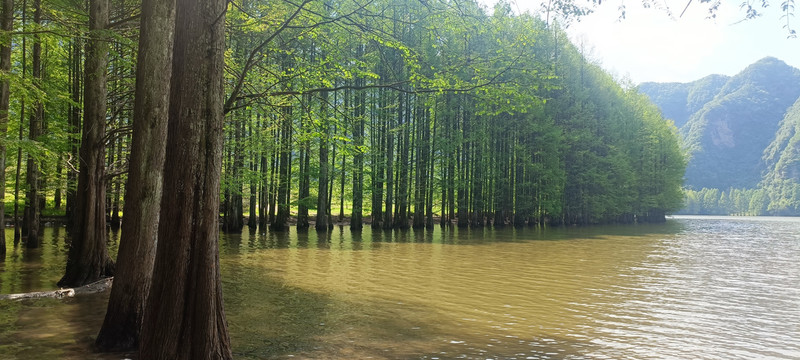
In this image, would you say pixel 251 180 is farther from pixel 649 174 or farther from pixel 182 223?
pixel 649 174

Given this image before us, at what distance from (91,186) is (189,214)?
619 centimetres

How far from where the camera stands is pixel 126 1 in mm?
11766

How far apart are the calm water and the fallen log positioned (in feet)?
0.92

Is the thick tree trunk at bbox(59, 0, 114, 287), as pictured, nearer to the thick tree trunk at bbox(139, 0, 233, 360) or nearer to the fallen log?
the fallen log

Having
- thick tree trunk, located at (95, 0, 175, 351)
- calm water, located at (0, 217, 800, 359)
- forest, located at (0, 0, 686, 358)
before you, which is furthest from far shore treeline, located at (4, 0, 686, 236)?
calm water, located at (0, 217, 800, 359)

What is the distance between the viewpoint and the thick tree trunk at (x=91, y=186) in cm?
923

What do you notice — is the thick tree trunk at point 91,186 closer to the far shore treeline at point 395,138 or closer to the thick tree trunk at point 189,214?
the far shore treeline at point 395,138

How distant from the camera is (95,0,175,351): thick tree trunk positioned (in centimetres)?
584

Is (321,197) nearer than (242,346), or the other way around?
(242,346)

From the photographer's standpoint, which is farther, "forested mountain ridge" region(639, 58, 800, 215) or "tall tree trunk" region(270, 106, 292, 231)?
"forested mountain ridge" region(639, 58, 800, 215)

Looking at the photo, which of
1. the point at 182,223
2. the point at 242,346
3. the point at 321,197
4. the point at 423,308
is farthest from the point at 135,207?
the point at 321,197

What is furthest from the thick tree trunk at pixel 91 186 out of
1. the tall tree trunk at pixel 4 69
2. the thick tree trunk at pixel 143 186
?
the thick tree trunk at pixel 143 186

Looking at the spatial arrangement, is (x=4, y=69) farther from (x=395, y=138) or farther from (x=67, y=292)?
(x=395, y=138)

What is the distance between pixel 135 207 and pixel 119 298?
1.15 metres
